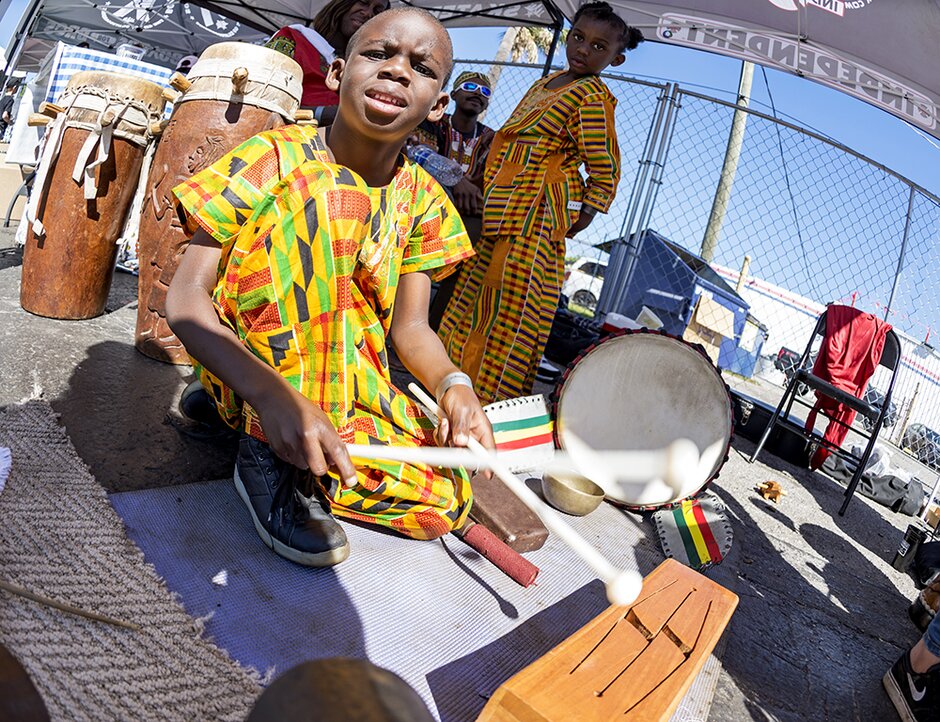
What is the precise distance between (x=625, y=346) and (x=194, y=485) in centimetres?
154

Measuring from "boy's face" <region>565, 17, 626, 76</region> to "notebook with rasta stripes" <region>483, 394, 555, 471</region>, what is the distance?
149cm

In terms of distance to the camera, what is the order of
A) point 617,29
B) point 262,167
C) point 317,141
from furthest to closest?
point 617,29 → point 317,141 → point 262,167

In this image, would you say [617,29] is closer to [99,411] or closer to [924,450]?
[99,411]

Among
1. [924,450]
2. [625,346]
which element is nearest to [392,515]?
[625,346]

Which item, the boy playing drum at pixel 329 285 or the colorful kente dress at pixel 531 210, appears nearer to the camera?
the boy playing drum at pixel 329 285

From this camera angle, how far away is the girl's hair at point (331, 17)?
305 centimetres

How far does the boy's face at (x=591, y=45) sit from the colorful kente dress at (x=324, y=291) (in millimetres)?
1532

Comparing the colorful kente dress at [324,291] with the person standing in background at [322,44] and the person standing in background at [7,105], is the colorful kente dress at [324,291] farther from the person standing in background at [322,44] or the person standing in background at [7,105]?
the person standing in background at [7,105]

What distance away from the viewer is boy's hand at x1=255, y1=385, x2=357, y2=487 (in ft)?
3.76

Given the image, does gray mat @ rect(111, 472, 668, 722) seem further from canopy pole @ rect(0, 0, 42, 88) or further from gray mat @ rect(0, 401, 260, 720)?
canopy pole @ rect(0, 0, 42, 88)

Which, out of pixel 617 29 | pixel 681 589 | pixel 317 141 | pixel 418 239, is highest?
pixel 617 29

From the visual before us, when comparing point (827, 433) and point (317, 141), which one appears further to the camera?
point (827, 433)

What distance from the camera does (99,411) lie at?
71.4 inches

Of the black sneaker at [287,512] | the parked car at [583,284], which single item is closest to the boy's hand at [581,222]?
the black sneaker at [287,512]
